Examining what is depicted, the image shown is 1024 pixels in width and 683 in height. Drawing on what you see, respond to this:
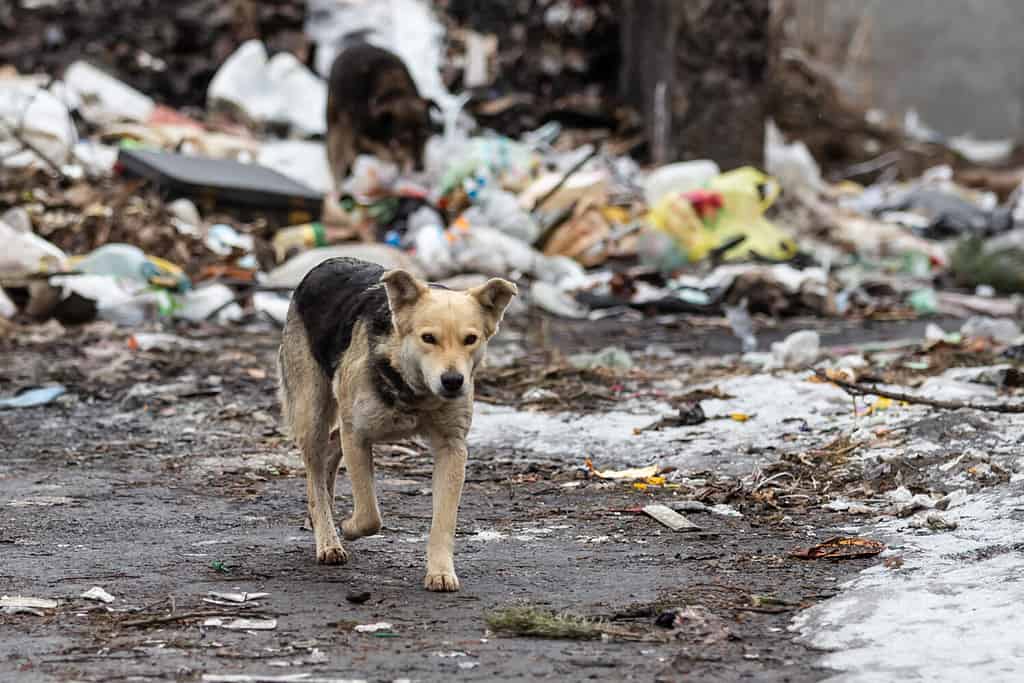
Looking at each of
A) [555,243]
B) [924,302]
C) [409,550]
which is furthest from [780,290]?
[409,550]

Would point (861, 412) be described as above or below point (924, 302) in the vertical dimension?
above

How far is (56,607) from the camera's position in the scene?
365cm

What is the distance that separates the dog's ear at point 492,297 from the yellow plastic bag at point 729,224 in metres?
7.88

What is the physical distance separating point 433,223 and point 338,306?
23.8 ft

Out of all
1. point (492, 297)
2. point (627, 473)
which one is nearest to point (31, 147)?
point (627, 473)

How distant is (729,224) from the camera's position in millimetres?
→ 12008

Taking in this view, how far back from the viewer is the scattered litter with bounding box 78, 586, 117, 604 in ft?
12.2

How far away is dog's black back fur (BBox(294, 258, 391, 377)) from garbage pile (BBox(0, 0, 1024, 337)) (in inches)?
187

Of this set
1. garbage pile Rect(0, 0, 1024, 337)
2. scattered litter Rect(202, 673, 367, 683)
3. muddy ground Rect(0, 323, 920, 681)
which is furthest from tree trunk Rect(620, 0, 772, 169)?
scattered litter Rect(202, 673, 367, 683)

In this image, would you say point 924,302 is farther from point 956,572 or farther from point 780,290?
point 956,572

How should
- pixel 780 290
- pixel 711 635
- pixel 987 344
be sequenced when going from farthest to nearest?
pixel 780 290 → pixel 987 344 → pixel 711 635

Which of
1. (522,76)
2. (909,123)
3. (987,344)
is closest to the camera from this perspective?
(987,344)

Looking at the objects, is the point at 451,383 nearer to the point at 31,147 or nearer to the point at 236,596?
the point at 236,596

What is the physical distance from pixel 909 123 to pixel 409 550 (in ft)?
64.9
